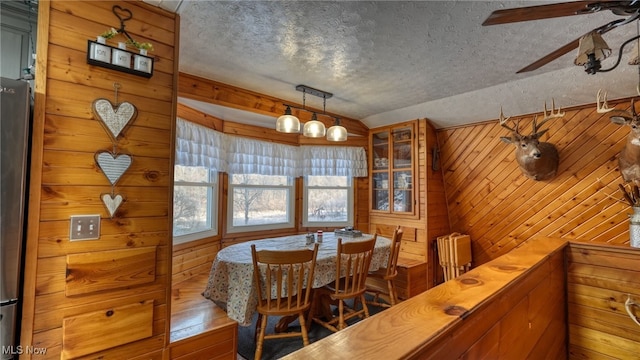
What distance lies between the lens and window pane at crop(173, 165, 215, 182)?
3054 millimetres

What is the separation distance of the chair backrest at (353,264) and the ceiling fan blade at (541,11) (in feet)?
5.88

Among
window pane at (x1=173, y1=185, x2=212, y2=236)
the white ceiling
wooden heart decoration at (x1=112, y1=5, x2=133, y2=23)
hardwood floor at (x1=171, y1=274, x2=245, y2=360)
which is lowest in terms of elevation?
hardwood floor at (x1=171, y1=274, x2=245, y2=360)

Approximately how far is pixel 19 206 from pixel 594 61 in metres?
2.73

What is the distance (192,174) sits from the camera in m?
3.22

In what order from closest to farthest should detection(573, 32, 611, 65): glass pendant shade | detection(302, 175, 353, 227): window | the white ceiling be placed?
detection(573, 32, 611, 65): glass pendant shade, the white ceiling, detection(302, 175, 353, 227): window

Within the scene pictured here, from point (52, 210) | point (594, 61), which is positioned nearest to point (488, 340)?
point (594, 61)

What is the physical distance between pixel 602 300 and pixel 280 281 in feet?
7.43

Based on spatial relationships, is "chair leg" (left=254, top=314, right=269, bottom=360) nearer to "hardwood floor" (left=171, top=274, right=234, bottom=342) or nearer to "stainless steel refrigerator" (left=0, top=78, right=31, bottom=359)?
"hardwood floor" (left=171, top=274, right=234, bottom=342)

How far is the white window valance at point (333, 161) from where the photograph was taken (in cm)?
427

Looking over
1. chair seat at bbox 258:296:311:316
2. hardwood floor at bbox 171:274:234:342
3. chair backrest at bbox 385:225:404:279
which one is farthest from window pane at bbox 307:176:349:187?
chair seat at bbox 258:296:311:316

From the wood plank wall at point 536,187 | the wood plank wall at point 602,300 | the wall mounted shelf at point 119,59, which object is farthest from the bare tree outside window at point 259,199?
the wood plank wall at point 602,300

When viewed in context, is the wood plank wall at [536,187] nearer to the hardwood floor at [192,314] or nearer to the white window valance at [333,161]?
the white window valance at [333,161]

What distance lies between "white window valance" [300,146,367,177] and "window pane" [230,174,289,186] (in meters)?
0.35

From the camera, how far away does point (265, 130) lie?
401 centimetres
